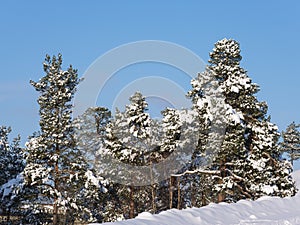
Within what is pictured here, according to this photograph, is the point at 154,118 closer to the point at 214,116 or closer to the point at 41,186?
the point at 214,116

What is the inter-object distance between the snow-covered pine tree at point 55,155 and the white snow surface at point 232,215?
18701 millimetres

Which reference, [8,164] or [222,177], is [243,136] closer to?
[222,177]

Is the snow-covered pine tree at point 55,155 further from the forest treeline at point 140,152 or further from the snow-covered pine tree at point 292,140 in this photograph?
the snow-covered pine tree at point 292,140

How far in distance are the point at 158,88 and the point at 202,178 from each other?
Result: 8919 millimetres

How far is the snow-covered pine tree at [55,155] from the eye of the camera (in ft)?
94.0

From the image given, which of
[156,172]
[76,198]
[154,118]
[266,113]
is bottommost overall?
[76,198]

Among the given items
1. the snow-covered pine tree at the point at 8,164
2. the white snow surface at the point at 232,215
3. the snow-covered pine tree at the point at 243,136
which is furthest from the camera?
the snow-covered pine tree at the point at 8,164

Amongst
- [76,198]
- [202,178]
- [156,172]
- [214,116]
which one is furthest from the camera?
[202,178]

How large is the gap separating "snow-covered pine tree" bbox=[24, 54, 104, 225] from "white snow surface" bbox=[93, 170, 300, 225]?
1870cm

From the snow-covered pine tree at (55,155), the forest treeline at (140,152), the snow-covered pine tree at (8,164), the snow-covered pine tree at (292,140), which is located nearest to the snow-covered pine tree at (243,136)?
the forest treeline at (140,152)

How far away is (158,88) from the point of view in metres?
35.0

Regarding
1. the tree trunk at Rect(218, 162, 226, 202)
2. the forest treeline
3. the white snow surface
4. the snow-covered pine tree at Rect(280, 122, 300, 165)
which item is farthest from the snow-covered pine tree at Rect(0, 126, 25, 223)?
the snow-covered pine tree at Rect(280, 122, 300, 165)

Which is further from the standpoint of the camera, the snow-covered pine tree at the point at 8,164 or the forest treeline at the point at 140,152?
the snow-covered pine tree at the point at 8,164

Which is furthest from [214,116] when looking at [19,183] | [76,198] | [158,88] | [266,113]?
[19,183]
